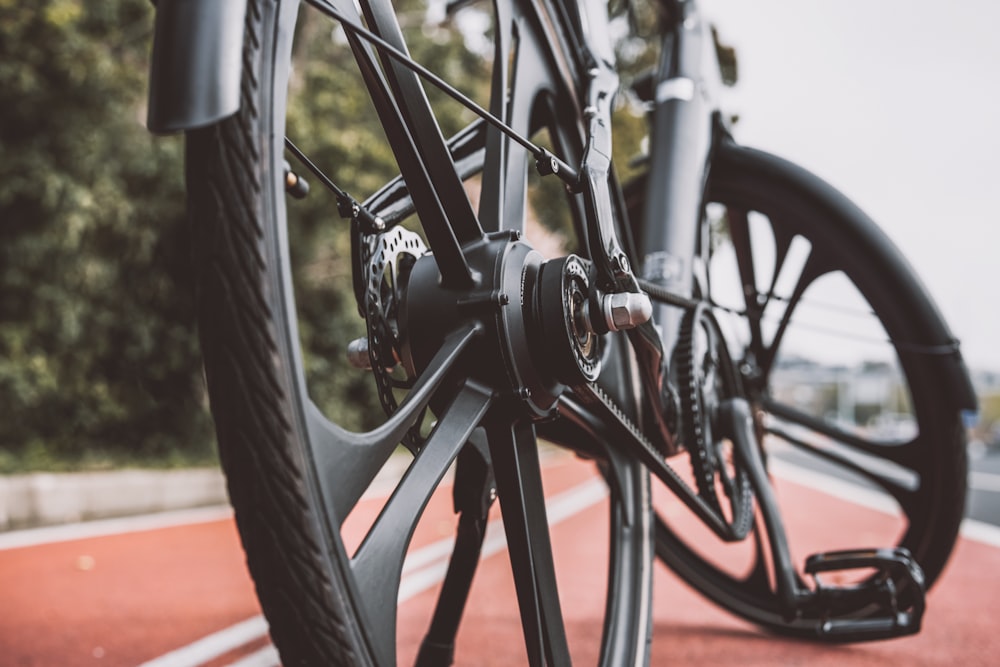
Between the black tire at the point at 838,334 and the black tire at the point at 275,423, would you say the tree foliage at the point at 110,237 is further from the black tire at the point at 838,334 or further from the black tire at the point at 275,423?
the black tire at the point at 275,423

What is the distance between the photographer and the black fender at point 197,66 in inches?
30.3

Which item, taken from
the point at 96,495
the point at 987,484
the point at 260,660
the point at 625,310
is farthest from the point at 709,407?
the point at 987,484

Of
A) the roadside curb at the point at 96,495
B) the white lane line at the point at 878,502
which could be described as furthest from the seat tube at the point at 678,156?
the roadside curb at the point at 96,495

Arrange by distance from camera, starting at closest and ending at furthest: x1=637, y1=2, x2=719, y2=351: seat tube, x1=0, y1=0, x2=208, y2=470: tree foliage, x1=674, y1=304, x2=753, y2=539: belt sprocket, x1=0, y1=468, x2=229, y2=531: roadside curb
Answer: x1=674, y1=304, x2=753, y2=539: belt sprocket < x1=637, y1=2, x2=719, y2=351: seat tube < x1=0, y1=468, x2=229, y2=531: roadside curb < x1=0, y1=0, x2=208, y2=470: tree foliage

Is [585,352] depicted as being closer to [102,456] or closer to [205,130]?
[205,130]

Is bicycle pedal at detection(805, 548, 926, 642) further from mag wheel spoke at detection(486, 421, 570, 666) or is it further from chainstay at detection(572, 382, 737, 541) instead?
mag wheel spoke at detection(486, 421, 570, 666)

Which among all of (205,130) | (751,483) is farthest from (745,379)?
(205,130)

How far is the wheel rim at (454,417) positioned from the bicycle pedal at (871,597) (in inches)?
28.1

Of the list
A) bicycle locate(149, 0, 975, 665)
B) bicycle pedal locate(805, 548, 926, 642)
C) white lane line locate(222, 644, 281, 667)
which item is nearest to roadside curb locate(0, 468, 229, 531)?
white lane line locate(222, 644, 281, 667)

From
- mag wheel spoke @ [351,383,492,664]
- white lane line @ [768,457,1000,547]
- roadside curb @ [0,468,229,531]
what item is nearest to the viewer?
mag wheel spoke @ [351,383,492,664]

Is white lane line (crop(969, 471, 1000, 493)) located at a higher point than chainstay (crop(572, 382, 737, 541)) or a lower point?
lower

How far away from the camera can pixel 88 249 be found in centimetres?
821

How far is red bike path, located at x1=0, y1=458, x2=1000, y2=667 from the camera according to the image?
2.46m

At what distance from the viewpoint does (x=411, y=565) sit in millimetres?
3912
